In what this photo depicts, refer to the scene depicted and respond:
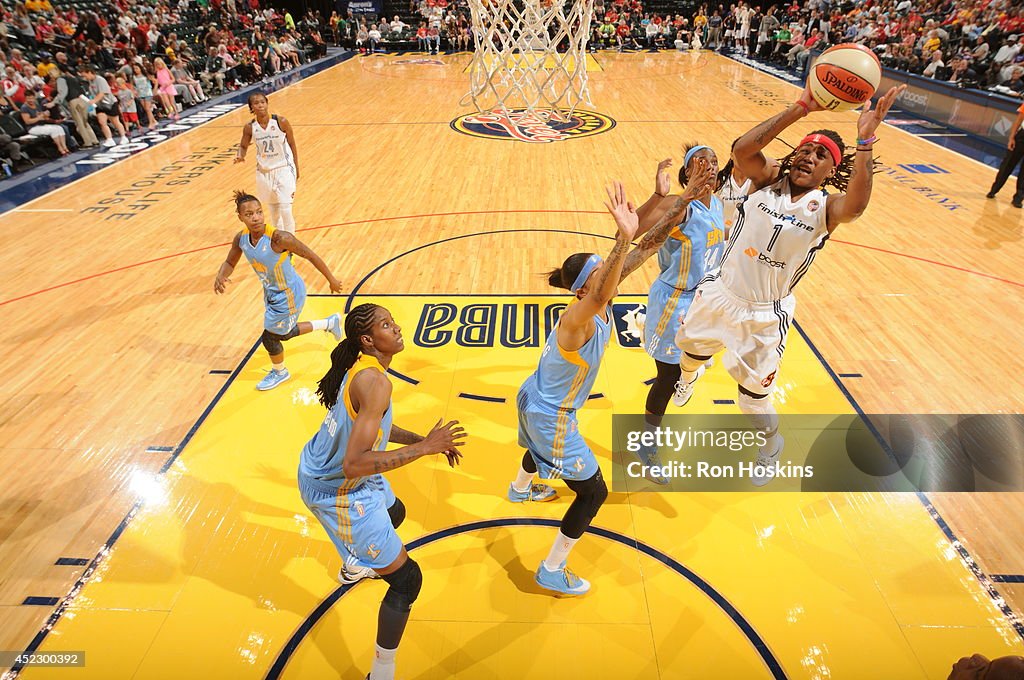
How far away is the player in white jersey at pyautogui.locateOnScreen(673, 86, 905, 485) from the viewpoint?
9.75 ft

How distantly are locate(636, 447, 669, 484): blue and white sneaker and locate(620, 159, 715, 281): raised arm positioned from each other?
1580 millimetres

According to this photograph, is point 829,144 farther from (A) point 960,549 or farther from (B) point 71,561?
(B) point 71,561

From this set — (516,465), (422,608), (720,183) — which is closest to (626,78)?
(720,183)

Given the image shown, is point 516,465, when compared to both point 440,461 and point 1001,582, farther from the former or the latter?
point 1001,582

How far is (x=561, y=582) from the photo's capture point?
9.99ft

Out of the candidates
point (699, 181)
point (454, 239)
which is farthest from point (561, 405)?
point (454, 239)

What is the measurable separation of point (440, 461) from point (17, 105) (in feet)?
36.4

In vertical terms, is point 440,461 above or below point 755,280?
below

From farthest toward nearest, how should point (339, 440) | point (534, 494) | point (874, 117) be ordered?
point (534, 494) → point (874, 117) → point (339, 440)

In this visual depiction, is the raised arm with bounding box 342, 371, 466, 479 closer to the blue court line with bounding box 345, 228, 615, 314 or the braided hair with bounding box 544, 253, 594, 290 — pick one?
the braided hair with bounding box 544, 253, 594, 290

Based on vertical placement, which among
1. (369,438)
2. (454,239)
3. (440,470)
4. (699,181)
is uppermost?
(699,181)

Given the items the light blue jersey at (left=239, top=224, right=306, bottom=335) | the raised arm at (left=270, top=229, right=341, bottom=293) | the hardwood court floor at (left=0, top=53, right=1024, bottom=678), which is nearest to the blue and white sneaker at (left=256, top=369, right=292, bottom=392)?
the hardwood court floor at (left=0, top=53, right=1024, bottom=678)

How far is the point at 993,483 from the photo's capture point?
12.4 feet

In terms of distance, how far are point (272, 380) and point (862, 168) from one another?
13.2 feet
